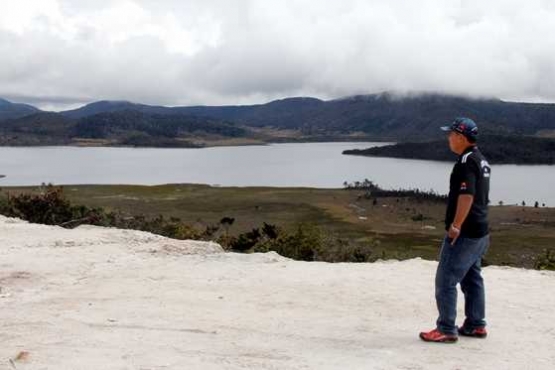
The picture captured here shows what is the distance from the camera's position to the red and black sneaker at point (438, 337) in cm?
695

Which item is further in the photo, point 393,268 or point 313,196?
point 313,196

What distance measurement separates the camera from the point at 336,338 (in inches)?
286

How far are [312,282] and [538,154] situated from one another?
20182 cm

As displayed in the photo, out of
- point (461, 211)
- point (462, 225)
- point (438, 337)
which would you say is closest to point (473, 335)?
point (438, 337)

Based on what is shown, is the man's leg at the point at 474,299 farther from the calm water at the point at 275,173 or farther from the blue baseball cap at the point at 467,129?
the calm water at the point at 275,173

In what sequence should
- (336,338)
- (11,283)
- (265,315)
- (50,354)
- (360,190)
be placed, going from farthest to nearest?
(360,190)
(11,283)
(265,315)
(336,338)
(50,354)

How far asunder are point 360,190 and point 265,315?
105476 millimetres

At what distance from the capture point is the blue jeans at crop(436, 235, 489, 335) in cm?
675

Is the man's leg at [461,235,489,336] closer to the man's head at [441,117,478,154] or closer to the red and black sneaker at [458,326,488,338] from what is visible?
the red and black sneaker at [458,326,488,338]

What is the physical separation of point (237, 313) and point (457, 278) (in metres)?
2.97

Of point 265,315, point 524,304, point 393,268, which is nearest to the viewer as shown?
point 265,315

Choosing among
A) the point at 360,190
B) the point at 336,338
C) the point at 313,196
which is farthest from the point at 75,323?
the point at 360,190

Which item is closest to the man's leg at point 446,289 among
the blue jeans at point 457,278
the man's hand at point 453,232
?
the blue jeans at point 457,278

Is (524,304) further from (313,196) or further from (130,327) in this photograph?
(313,196)
